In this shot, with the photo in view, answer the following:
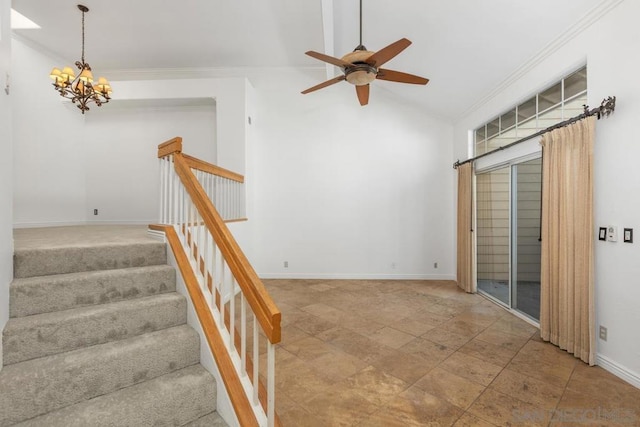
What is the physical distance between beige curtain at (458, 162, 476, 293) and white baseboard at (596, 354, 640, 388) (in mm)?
2223

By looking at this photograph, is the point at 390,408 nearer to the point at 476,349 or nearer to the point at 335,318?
the point at 476,349

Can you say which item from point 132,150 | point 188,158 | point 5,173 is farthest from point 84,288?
point 132,150

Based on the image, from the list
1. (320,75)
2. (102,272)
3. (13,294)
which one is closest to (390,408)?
(102,272)

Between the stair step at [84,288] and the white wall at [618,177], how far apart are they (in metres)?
3.75

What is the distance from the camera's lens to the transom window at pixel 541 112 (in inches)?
114

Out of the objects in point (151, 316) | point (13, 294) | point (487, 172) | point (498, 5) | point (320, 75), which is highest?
Answer: point (320, 75)

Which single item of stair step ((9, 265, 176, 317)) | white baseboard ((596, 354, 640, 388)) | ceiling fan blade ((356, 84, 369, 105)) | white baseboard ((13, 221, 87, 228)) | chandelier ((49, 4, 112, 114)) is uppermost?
chandelier ((49, 4, 112, 114))

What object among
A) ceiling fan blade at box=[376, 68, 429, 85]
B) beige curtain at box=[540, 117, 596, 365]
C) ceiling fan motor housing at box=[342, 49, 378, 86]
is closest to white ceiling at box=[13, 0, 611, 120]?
beige curtain at box=[540, 117, 596, 365]

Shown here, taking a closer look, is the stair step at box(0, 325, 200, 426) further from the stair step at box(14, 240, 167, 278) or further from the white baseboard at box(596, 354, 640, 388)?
the white baseboard at box(596, 354, 640, 388)

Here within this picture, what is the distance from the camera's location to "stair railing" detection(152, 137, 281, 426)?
4.41ft

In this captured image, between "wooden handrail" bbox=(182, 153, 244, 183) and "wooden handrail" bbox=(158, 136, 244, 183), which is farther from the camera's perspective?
"wooden handrail" bbox=(182, 153, 244, 183)

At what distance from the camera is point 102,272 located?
2.05 m

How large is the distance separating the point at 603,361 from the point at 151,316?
3798mm

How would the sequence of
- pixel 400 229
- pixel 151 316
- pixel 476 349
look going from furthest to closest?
1. pixel 400 229
2. pixel 476 349
3. pixel 151 316
